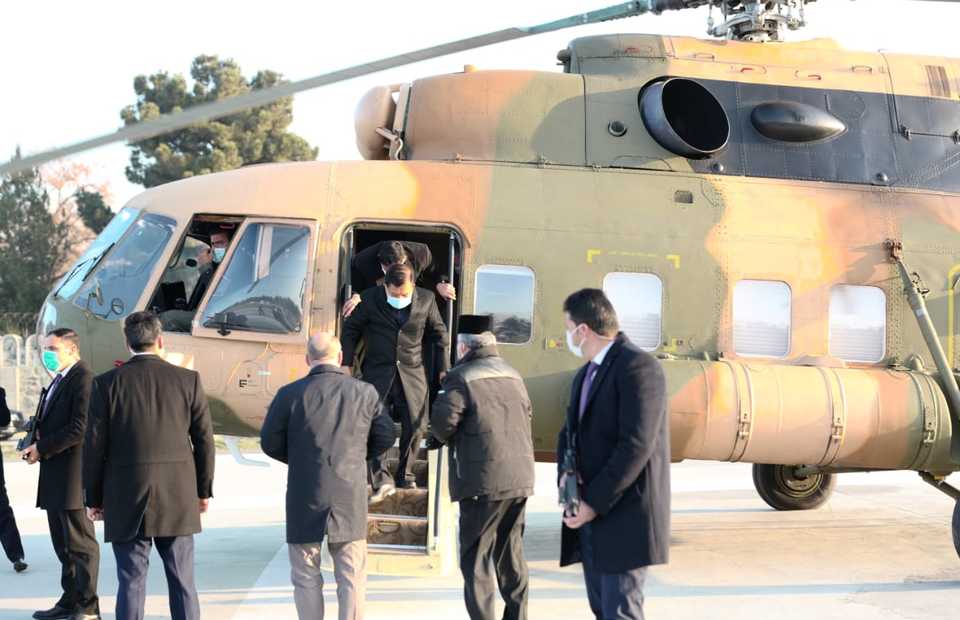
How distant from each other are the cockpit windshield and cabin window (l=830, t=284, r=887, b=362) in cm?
569

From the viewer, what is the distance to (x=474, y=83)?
9008 millimetres

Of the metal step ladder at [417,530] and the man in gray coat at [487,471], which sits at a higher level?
the man in gray coat at [487,471]

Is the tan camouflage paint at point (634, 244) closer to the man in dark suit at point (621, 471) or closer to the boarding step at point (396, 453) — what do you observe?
the boarding step at point (396, 453)

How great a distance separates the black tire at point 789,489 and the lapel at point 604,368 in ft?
24.1

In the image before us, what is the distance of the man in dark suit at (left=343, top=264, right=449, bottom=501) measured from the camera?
7.55m

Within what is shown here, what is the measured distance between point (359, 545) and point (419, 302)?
2215 millimetres

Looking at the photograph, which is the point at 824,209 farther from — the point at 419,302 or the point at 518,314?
the point at 419,302

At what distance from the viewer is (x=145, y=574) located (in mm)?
5879

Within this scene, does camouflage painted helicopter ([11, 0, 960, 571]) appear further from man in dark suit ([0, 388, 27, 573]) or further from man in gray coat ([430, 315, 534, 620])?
man in gray coat ([430, 315, 534, 620])

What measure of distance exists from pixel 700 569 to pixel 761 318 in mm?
2064

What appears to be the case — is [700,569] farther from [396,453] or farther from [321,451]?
[321,451]

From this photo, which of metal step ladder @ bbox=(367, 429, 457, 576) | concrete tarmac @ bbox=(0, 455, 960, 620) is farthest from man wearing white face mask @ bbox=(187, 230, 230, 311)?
metal step ladder @ bbox=(367, 429, 457, 576)

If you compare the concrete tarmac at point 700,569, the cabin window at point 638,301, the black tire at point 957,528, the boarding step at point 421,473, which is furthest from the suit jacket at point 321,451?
the black tire at point 957,528

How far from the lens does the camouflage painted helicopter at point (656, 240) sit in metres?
8.27
